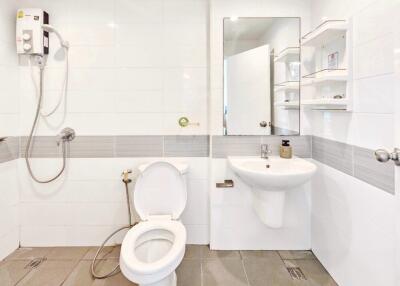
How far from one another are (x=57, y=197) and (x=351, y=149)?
2.26 m

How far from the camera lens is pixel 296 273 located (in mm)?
2006

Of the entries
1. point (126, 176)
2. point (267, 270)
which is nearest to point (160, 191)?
point (126, 176)

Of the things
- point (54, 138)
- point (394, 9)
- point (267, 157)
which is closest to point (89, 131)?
point (54, 138)

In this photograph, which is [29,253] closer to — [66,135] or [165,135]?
[66,135]

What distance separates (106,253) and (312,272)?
5.21 feet

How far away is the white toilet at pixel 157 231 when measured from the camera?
4.70ft

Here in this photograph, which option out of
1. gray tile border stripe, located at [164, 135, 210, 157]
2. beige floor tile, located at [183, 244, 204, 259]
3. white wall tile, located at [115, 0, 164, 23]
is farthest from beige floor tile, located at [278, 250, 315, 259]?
white wall tile, located at [115, 0, 164, 23]

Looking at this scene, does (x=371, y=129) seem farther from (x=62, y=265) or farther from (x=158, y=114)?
(x=62, y=265)

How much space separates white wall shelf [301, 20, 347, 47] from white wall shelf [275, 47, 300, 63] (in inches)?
8.1

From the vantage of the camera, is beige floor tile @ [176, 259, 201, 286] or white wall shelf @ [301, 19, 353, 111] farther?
beige floor tile @ [176, 259, 201, 286]

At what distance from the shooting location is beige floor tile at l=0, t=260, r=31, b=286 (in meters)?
1.93

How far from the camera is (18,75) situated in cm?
230

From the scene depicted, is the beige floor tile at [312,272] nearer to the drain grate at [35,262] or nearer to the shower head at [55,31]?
the drain grate at [35,262]

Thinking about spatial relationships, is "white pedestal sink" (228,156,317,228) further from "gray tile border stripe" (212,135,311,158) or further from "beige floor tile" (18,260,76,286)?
"beige floor tile" (18,260,76,286)
